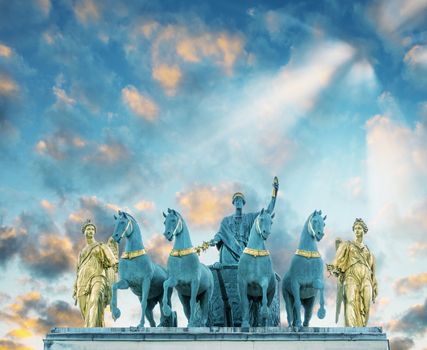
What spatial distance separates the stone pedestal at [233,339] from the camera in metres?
23.5

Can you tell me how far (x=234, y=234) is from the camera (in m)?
28.3

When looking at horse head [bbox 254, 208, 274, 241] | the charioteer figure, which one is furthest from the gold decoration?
horse head [bbox 254, 208, 274, 241]

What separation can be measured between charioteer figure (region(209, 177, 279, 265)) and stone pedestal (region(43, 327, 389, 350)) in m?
4.49

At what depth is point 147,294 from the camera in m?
24.7

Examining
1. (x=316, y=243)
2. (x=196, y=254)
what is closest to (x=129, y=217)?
(x=196, y=254)

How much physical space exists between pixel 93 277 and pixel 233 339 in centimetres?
630

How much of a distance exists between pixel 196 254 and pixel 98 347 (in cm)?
359

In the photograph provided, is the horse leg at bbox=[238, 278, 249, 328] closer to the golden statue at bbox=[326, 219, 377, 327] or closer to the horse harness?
the horse harness

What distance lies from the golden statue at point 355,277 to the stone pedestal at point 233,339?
3485 mm

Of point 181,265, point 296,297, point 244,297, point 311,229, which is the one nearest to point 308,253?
point 311,229

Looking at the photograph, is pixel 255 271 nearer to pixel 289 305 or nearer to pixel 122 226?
pixel 289 305

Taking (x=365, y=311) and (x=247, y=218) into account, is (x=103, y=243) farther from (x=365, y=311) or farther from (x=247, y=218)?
(x=365, y=311)

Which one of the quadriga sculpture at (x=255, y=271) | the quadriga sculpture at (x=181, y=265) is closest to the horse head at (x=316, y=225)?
the quadriga sculpture at (x=255, y=271)

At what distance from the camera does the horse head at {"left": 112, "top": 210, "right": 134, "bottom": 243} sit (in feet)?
79.7
